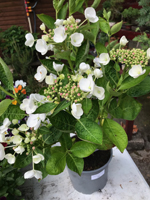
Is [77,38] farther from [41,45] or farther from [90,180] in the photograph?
[90,180]

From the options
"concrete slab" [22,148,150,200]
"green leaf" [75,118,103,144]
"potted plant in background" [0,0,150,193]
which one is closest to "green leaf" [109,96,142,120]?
"potted plant in background" [0,0,150,193]

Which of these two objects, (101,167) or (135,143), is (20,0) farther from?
(101,167)

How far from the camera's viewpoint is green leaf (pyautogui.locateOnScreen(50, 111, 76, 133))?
1.34 feet

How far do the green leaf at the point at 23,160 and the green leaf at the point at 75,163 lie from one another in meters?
0.11

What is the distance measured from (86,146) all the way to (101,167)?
20cm

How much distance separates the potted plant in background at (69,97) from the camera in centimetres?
36

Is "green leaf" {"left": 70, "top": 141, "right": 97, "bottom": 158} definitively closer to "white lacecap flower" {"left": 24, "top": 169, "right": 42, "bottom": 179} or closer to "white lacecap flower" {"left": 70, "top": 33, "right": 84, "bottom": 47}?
"white lacecap flower" {"left": 24, "top": 169, "right": 42, "bottom": 179}

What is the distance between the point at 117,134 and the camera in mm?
432

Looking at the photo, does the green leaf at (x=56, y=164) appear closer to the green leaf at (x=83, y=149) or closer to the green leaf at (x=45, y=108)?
the green leaf at (x=83, y=149)

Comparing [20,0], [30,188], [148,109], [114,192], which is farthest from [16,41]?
[114,192]

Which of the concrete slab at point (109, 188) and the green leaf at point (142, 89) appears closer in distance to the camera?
the green leaf at point (142, 89)

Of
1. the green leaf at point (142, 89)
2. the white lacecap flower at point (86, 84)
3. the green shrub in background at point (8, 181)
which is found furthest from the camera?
the green shrub in background at point (8, 181)

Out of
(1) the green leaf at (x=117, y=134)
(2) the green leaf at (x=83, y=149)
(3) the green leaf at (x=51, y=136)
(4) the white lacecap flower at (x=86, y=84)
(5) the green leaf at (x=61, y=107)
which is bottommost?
(2) the green leaf at (x=83, y=149)

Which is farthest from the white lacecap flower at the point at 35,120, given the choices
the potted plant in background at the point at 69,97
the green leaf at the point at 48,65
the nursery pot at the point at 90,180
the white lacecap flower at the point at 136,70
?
the nursery pot at the point at 90,180
